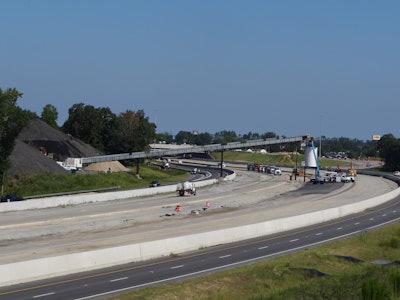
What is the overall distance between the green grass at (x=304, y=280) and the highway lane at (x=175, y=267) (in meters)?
1.97

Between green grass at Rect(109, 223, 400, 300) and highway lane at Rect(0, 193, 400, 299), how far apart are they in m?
1.97

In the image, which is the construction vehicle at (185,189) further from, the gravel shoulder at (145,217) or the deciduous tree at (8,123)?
the deciduous tree at (8,123)

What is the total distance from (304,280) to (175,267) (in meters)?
7.83

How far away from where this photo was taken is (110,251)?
39188mm

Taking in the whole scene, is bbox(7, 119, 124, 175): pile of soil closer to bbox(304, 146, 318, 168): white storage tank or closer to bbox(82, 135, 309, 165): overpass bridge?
bbox(82, 135, 309, 165): overpass bridge

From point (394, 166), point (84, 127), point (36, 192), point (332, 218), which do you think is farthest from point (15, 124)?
point (394, 166)

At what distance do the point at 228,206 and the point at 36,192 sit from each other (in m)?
23.9

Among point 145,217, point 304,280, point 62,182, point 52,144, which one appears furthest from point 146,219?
point 52,144

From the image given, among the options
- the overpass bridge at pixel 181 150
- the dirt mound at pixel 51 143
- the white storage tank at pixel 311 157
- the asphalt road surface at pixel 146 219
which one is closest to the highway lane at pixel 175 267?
the asphalt road surface at pixel 146 219

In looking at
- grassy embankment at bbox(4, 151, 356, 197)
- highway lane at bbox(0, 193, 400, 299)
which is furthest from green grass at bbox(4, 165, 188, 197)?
highway lane at bbox(0, 193, 400, 299)

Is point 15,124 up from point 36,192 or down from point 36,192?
up

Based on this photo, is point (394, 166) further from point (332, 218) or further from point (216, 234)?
point (216, 234)

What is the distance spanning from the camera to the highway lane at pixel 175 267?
30.8m

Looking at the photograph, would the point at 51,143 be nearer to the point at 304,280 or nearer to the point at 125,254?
the point at 125,254
